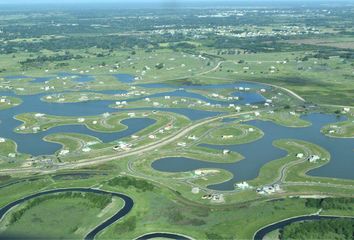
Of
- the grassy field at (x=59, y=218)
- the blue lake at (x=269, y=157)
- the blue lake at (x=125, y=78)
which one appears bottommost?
the blue lake at (x=125, y=78)

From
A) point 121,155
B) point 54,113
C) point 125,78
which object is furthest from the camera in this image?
point 125,78

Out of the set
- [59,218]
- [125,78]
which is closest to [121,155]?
[59,218]

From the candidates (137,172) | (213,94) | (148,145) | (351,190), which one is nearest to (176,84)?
(213,94)

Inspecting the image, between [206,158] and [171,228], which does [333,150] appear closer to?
[206,158]

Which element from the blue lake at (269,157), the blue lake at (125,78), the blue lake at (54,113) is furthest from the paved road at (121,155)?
the blue lake at (125,78)

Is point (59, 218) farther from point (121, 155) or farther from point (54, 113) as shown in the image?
point (54, 113)

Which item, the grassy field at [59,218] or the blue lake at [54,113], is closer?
the grassy field at [59,218]

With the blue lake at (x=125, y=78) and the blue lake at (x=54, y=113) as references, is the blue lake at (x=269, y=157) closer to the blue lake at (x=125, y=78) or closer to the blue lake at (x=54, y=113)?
the blue lake at (x=54, y=113)

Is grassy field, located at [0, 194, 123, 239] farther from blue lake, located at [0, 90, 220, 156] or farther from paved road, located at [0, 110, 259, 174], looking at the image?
blue lake, located at [0, 90, 220, 156]

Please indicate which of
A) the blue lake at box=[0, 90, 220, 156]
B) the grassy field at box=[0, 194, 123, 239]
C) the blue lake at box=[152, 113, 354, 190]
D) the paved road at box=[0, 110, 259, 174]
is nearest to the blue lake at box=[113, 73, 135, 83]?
the blue lake at box=[0, 90, 220, 156]
